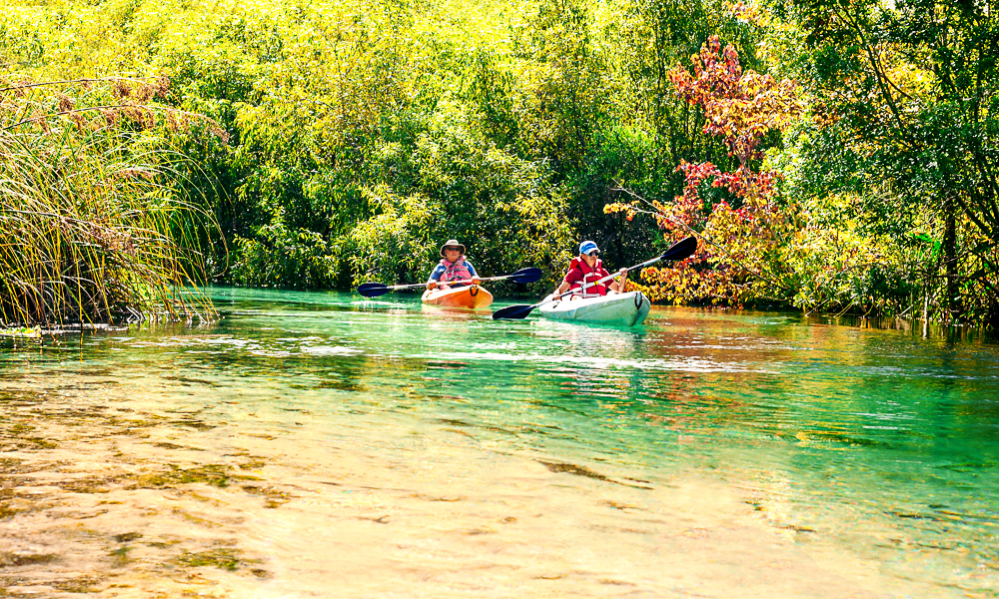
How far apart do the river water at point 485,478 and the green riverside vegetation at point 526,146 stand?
2.28 metres

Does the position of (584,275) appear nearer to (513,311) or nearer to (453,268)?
(513,311)

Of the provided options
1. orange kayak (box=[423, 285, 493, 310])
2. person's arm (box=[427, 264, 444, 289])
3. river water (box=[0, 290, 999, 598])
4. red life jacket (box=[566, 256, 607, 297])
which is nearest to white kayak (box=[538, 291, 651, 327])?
red life jacket (box=[566, 256, 607, 297])

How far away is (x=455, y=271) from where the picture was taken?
21.0m

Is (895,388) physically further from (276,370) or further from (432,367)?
(276,370)

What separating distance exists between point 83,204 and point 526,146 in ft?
64.9

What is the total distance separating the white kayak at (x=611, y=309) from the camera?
14664 mm

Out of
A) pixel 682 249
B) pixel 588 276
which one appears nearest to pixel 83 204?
pixel 682 249

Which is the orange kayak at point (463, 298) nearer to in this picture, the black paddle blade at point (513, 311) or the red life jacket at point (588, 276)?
the red life jacket at point (588, 276)

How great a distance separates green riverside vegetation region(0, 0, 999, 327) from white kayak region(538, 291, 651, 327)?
2815 mm

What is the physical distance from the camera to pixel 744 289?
20.8 meters

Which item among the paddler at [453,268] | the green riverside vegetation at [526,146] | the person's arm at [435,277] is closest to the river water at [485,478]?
the green riverside vegetation at [526,146]

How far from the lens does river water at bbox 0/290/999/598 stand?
3131 millimetres

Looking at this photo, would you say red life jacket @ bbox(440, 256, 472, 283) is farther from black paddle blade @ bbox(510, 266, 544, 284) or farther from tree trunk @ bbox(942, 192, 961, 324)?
tree trunk @ bbox(942, 192, 961, 324)

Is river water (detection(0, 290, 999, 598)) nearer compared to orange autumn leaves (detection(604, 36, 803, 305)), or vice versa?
river water (detection(0, 290, 999, 598))
